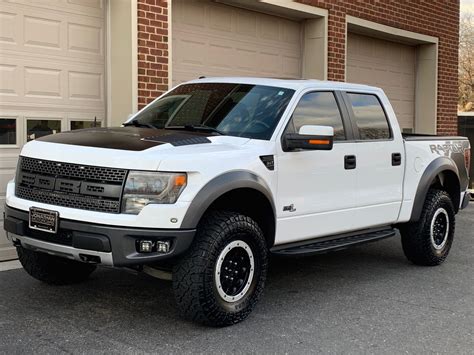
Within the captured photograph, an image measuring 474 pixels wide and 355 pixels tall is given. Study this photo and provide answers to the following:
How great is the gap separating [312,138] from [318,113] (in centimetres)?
79

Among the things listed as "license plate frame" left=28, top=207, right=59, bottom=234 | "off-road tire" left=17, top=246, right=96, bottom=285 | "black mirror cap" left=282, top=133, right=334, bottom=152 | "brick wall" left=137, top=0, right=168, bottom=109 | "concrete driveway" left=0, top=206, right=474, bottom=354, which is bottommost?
"concrete driveway" left=0, top=206, right=474, bottom=354

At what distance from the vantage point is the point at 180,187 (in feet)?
14.7

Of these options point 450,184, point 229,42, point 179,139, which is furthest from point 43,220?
point 229,42

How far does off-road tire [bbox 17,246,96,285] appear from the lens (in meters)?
5.53

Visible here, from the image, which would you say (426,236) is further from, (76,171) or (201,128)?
(76,171)

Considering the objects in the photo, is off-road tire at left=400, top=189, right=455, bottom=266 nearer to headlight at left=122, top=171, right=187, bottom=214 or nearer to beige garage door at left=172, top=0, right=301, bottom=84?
headlight at left=122, top=171, right=187, bottom=214

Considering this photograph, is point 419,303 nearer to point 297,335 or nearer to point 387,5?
point 297,335

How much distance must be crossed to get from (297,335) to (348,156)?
1.92 meters

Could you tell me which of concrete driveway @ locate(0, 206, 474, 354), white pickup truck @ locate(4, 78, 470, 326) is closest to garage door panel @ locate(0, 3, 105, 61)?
white pickup truck @ locate(4, 78, 470, 326)

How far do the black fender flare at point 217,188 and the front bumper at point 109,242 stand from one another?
98 millimetres

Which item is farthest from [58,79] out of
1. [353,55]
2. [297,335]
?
[353,55]

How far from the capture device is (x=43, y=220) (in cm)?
466

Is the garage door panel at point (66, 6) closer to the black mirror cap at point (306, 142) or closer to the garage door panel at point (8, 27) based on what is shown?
the garage door panel at point (8, 27)

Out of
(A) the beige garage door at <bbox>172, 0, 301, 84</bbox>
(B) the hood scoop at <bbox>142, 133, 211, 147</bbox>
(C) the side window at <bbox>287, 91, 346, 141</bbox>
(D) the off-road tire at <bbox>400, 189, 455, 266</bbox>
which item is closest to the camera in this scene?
(B) the hood scoop at <bbox>142, 133, 211, 147</bbox>
